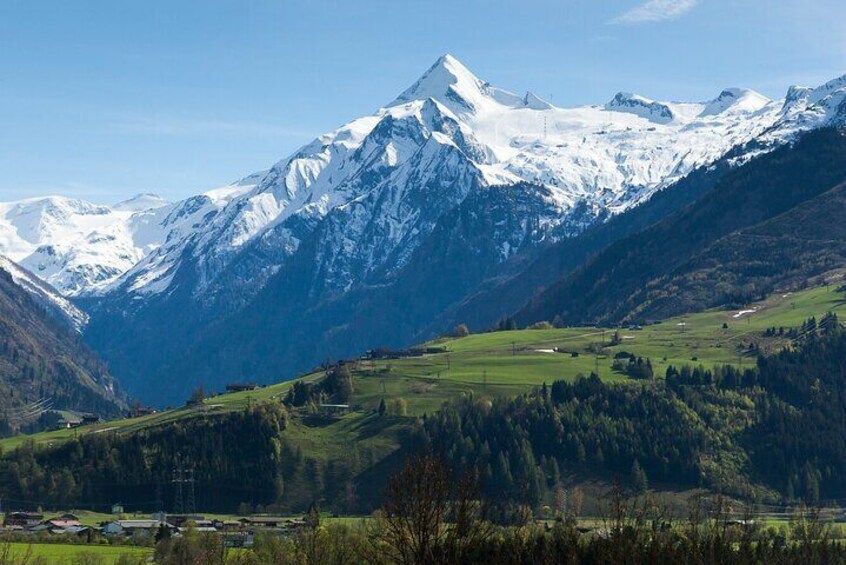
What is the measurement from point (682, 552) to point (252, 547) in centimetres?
8503

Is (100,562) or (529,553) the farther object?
(100,562)

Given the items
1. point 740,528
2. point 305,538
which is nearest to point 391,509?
point 305,538

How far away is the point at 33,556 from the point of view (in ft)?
613

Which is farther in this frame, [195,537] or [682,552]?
[195,537]

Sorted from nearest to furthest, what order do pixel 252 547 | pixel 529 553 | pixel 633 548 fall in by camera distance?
pixel 633 548 < pixel 529 553 < pixel 252 547

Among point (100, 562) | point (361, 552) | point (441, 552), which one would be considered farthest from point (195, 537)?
point (441, 552)

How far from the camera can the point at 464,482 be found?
9275cm

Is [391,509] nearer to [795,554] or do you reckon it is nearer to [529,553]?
[529,553]

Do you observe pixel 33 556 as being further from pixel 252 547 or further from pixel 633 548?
pixel 633 548

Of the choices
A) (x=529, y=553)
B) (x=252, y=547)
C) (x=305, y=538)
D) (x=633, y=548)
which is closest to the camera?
(x=633, y=548)

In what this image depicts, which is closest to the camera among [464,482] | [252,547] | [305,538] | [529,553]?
[464,482]

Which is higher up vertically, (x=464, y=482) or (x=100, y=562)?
(x=464, y=482)

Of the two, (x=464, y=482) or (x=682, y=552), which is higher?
(x=464, y=482)

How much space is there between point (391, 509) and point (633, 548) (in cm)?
3638
